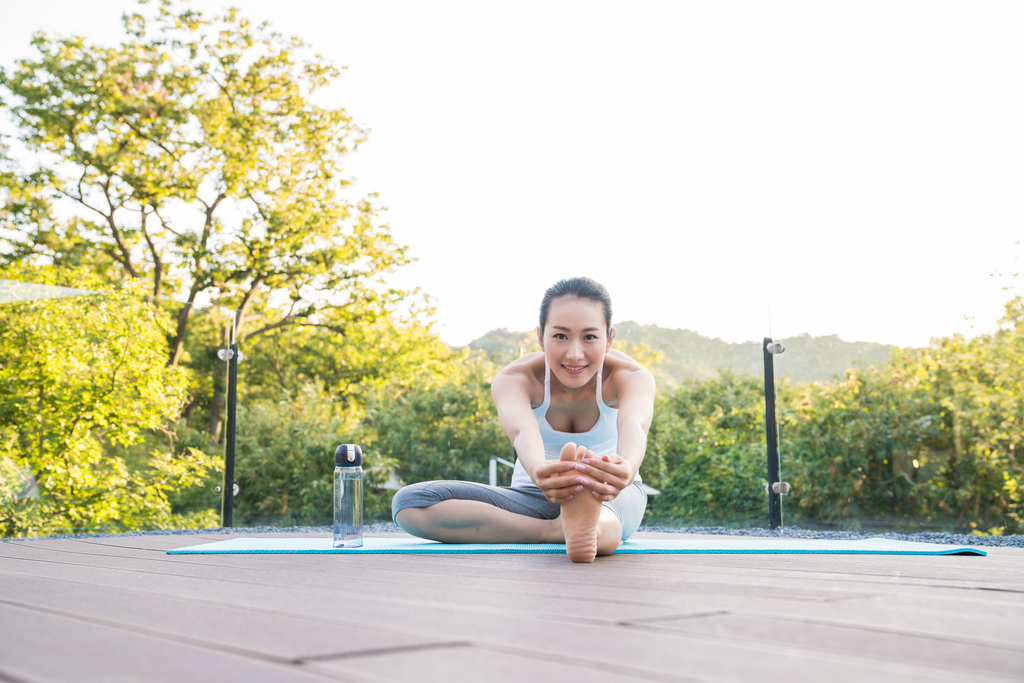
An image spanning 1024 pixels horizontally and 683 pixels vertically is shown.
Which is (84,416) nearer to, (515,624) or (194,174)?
(515,624)

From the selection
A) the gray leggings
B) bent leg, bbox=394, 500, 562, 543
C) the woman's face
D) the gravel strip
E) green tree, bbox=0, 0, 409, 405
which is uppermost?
green tree, bbox=0, 0, 409, 405

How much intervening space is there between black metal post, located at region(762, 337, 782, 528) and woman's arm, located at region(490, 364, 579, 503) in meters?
2.09

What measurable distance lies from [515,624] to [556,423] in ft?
4.93

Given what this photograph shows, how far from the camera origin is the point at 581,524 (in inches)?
71.0

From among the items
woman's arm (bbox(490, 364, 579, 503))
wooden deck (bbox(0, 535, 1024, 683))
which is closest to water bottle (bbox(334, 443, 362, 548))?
woman's arm (bbox(490, 364, 579, 503))

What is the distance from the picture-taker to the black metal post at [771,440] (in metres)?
3.90

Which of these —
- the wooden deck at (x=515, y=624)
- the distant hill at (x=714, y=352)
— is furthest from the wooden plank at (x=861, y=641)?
the distant hill at (x=714, y=352)

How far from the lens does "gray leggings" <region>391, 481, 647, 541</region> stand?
2334 mm

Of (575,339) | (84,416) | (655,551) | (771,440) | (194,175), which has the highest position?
(194,175)

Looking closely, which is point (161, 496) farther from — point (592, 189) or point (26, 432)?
point (592, 189)

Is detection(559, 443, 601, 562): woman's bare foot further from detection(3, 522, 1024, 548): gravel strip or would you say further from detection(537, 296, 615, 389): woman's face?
detection(3, 522, 1024, 548): gravel strip

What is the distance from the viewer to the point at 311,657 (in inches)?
30.0

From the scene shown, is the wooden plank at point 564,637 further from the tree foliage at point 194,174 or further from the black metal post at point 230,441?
the tree foliage at point 194,174

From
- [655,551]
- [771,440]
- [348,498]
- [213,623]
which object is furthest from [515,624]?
[771,440]
